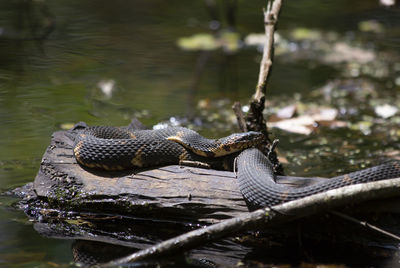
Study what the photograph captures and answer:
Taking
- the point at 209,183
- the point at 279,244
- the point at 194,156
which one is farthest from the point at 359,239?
the point at 194,156

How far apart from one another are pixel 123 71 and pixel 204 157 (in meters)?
4.65

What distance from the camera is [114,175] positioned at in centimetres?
466

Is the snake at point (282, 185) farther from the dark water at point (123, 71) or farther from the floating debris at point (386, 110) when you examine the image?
the floating debris at point (386, 110)

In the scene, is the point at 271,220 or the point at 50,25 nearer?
the point at 271,220

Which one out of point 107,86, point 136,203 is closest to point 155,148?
point 136,203

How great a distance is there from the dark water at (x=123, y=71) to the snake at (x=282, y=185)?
4.84 feet

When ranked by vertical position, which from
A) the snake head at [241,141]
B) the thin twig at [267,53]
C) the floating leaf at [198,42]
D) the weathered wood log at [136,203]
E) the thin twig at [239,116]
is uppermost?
the floating leaf at [198,42]

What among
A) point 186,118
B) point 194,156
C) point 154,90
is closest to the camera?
point 194,156

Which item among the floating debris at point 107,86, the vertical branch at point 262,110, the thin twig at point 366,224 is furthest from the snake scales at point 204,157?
the floating debris at point 107,86

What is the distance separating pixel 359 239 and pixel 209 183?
124 centimetres

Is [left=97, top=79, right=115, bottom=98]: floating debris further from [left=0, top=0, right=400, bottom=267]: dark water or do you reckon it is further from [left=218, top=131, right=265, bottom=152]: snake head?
[left=218, top=131, right=265, bottom=152]: snake head

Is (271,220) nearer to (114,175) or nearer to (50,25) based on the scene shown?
(114,175)

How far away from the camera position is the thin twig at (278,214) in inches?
147

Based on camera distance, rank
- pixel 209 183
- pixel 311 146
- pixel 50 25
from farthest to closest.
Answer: pixel 50 25 → pixel 311 146 → pixel 209 183
